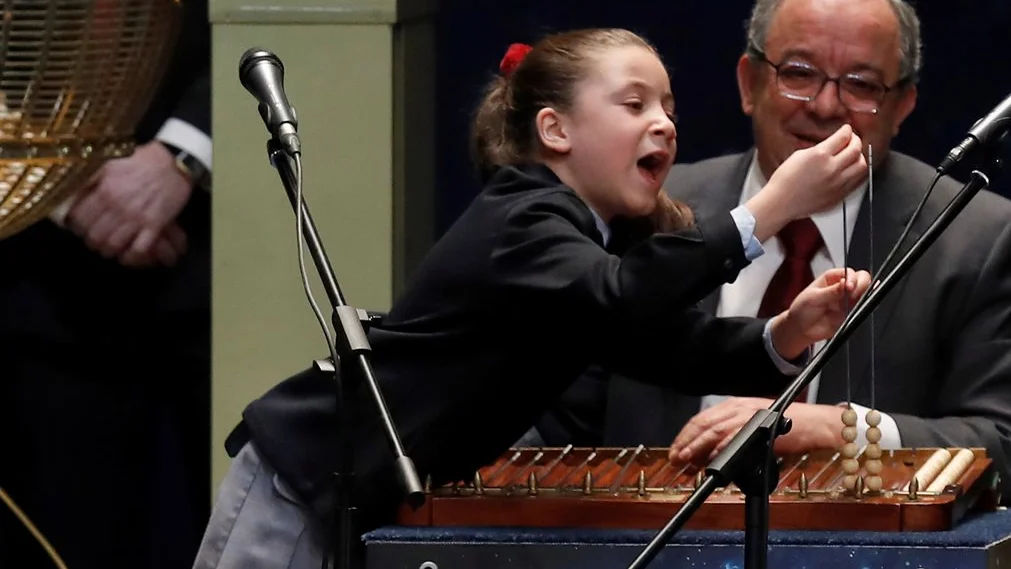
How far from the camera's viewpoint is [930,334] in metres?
3.35

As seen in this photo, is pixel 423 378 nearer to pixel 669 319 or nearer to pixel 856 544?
pixel 669 319

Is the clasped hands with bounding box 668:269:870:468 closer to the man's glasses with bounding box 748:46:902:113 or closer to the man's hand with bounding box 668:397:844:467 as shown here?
the man's hand with bounding box 668:397:844:467

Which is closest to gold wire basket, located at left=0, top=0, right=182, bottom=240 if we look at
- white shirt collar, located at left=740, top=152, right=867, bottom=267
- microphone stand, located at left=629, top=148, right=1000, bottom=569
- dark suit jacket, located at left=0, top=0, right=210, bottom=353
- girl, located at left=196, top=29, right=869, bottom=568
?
girl, located at left=196, top=29, right=869, bottom=568

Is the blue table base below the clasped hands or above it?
below

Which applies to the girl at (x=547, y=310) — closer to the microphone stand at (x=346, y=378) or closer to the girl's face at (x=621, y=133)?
the girl's face at (x=621, y=133)

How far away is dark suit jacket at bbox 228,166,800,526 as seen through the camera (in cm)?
259

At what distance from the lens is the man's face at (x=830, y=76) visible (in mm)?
3379

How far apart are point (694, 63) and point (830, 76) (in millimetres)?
957

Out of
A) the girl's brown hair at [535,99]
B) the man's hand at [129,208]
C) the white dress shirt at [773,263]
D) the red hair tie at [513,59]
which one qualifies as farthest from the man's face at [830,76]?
the man's hand at [129,208]

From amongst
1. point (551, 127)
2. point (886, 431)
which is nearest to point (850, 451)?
point (886, 431)

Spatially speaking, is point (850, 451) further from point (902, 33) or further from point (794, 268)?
point (902, 33)

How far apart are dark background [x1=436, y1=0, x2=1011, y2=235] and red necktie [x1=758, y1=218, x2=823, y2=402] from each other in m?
0.90

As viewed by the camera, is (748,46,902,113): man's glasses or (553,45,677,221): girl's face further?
(748,46,902,113): man's glasses

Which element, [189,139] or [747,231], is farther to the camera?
[189,139]
